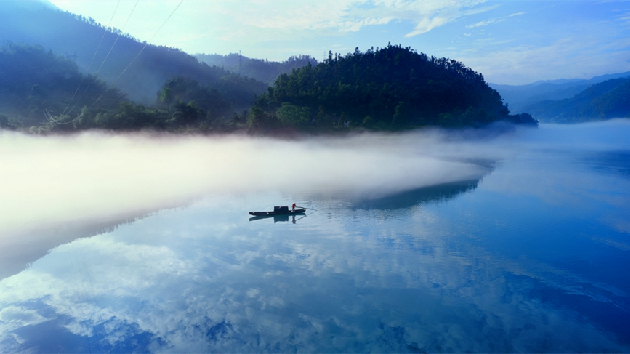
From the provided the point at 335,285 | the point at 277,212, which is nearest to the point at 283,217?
the point at 277,212

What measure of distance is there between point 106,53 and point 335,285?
94.9 m

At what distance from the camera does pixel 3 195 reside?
23203mm

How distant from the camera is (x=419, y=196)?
2353 centimetres

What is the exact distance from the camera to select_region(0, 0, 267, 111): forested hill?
7619 cm

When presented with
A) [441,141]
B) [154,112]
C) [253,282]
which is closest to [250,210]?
[253,282]

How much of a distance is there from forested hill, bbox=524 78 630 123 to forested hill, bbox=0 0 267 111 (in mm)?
102732

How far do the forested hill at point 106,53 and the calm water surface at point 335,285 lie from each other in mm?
58813

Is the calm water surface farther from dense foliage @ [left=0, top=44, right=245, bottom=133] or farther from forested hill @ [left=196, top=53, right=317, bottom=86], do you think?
forested hill @ [left=196, top=53, right=317, bottom=86]

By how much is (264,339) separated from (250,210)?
469 inches

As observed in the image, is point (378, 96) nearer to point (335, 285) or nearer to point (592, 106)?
point (335, 285)

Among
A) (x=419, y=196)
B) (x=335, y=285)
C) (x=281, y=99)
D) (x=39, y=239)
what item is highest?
(x=281, y=99)

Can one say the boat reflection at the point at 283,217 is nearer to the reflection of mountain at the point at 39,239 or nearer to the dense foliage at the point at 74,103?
the reflection of mountain at the point at 39,239

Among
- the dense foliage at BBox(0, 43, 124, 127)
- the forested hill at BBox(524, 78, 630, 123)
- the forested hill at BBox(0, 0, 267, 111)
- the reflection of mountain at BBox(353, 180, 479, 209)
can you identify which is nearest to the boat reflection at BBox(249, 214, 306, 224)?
the reflection of mountain at BBox(353, 180, 479, 209)

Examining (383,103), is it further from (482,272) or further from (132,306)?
(132,306)
